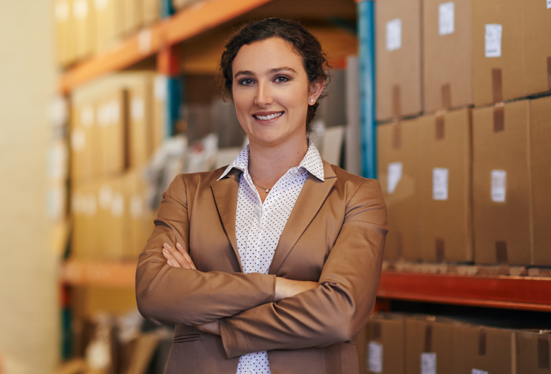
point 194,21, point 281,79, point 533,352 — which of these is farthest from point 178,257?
point 194,21

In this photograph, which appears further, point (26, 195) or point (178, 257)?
point (26, 195)

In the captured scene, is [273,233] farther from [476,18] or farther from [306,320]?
[476,18]

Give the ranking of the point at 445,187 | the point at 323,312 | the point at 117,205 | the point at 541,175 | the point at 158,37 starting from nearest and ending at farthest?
the point at 323,312 < the point at 541,175 < the point at 445,187 < the point at 158,37 < the point at 117,205

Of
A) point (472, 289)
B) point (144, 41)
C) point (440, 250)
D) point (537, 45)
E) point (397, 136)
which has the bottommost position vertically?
point (472, 289)

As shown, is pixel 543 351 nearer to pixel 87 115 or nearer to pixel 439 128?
→ pixel 439 128

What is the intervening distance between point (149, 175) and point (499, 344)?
5.92 feet

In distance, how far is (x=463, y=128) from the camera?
169 centimetres

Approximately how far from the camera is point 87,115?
3.56m

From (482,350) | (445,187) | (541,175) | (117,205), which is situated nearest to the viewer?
(541,175)

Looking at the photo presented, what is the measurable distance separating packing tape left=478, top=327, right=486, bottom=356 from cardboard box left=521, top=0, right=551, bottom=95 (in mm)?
667

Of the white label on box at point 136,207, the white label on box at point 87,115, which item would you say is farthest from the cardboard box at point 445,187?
the white label on box at point 87,115

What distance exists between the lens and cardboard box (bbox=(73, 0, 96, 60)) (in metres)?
3.60

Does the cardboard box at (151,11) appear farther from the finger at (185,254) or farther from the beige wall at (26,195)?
the finger at (185,254)

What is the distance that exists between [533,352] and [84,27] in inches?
126
